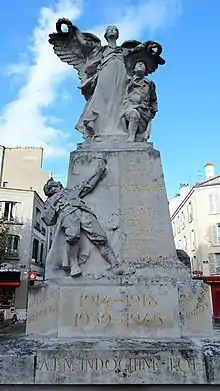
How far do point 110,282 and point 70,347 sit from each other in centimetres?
127

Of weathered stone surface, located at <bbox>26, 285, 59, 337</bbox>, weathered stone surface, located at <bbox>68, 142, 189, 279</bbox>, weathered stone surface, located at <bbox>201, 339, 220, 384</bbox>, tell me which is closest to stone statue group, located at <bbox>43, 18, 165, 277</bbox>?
weathered stone surface, located at <bbox>68, 142, 189, 279</bbox>

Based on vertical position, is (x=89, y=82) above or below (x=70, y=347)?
above

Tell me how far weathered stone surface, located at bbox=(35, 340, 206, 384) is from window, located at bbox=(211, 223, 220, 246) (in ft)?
102

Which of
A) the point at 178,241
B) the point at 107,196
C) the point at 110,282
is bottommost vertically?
the point at 110,282

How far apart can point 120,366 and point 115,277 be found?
1.50m

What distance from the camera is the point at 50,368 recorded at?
149 inches

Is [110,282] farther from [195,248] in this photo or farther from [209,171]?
[209,171]

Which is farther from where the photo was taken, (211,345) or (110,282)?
(110,282)

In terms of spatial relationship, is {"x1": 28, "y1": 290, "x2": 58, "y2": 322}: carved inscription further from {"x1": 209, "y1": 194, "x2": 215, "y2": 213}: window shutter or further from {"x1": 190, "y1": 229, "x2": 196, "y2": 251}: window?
{"x1": 190, "y1": 229, "x2": 196, "y2": 251}: window

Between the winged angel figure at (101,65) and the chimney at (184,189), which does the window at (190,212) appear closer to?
the chimney at (184,189)

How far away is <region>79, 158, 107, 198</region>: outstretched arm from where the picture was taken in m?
5.85

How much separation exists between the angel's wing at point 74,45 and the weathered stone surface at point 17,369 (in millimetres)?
5857

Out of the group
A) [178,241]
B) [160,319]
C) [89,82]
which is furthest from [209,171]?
[160,319]

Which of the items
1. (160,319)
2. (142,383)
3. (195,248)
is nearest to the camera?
(142,383)
